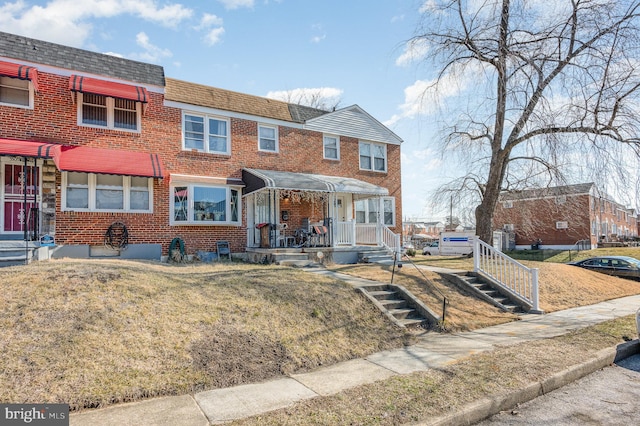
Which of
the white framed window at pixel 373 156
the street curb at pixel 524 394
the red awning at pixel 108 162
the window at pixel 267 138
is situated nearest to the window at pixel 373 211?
the white framed window at pixel 373 156

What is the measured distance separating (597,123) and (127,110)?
55.4ft

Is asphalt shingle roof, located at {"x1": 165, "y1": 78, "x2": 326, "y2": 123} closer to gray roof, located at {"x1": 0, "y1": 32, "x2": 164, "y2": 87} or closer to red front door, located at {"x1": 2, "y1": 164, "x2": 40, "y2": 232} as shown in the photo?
gray roof, located at {"x1": 0, "y1": 32, "x2": 164, "y2": 87}

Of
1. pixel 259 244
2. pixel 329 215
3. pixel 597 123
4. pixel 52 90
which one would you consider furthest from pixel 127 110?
pixel 597 123

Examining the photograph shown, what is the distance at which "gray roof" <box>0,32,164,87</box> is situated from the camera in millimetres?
12078

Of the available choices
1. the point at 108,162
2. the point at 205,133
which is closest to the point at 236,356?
the point at 108,162

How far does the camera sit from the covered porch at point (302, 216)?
14500 mm

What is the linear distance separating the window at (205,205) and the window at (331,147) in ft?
16.6

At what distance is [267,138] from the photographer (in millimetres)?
16547

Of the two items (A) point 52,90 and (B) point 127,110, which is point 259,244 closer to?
(B) point 127,110

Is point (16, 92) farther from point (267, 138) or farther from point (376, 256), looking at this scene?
Answer: point (376, 256)

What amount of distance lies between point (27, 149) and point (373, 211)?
14.5 meters

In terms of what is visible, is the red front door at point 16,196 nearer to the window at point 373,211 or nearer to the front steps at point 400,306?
the front steps at point 400,306

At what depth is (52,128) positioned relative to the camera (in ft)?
40.0

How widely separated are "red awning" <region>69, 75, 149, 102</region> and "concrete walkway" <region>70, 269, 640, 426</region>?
11.3 meters
